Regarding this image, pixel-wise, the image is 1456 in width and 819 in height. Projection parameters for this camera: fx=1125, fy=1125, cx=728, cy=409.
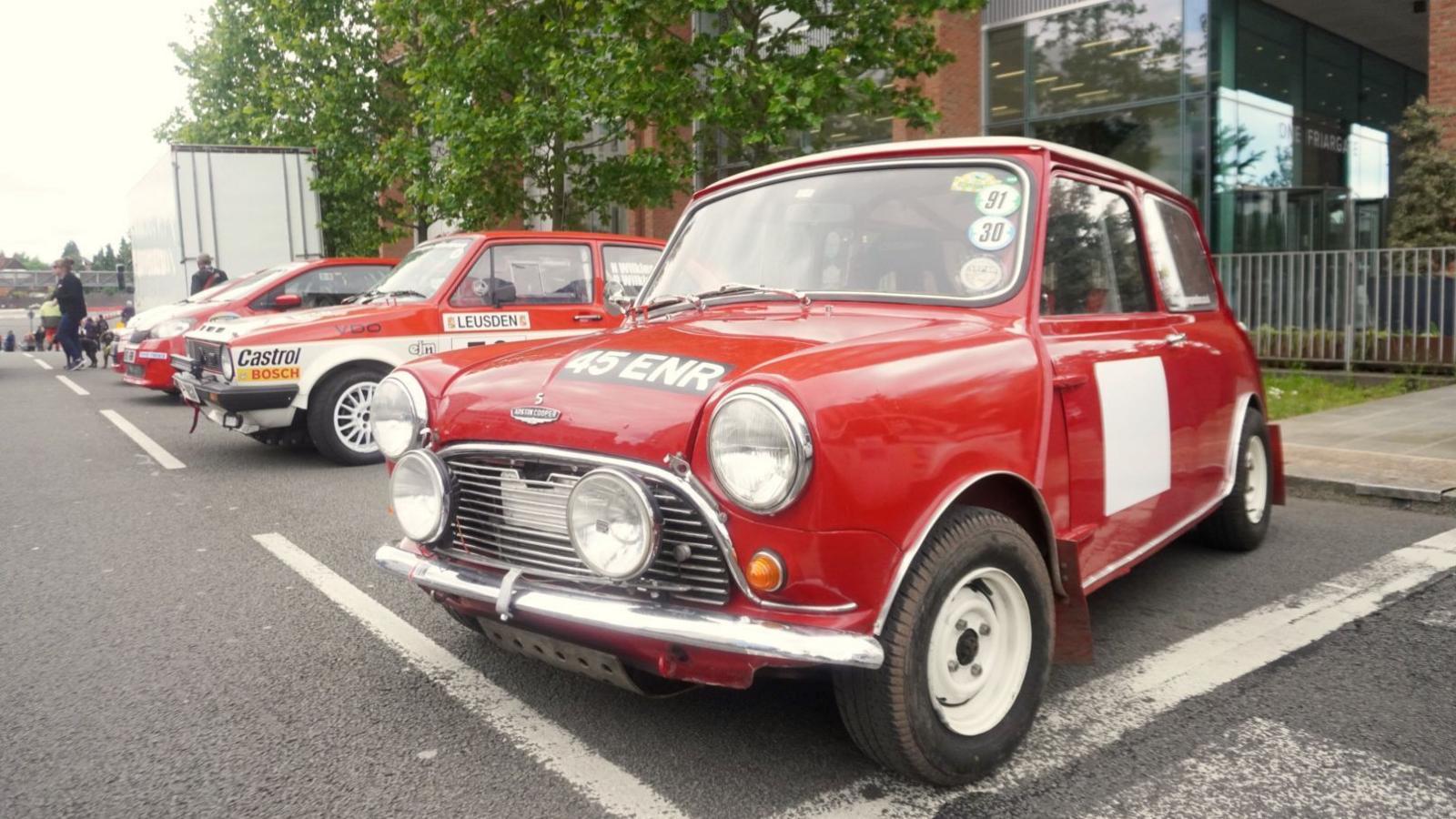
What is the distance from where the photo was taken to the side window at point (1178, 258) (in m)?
4.24

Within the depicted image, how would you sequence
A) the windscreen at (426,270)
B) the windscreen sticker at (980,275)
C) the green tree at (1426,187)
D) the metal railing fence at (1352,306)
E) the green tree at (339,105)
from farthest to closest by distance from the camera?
the green tree at (339,105) < the green tree at (1426,187) < the metal railing fence at (1352,306) < the windscreen at (426,270) < the windscreen sticker at (980,275)

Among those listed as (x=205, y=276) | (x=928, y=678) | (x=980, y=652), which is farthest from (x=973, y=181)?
(x=205, y=276)

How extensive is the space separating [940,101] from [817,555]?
15878mm

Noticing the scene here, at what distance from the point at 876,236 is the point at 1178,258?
1555 mm

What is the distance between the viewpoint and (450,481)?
3.17m

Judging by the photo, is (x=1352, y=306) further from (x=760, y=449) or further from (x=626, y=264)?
(x=760, y=449)

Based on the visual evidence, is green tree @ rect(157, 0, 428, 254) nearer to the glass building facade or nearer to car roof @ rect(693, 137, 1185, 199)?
the glass building facade

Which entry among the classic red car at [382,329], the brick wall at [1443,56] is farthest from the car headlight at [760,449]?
the brick wall at [1443,56]

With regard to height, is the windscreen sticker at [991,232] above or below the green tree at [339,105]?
below

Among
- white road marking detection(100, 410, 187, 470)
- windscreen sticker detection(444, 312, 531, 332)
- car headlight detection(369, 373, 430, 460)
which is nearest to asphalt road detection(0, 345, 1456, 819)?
car headlight detection(369, 373, 430, 460)

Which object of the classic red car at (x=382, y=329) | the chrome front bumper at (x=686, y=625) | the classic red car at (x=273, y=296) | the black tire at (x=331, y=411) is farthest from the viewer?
the classic red car at (x=273, y=296)

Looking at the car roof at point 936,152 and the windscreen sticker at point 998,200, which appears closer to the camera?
the windscreen sticker at point 998,200

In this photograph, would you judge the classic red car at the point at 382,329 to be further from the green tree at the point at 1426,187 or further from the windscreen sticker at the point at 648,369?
the green tree at the point at 1426,187

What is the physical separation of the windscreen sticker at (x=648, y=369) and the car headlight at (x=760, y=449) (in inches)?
7.2
